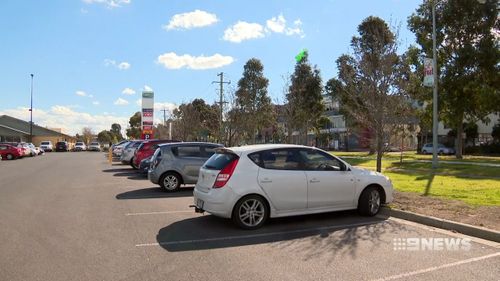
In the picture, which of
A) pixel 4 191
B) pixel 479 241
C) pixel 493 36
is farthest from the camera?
pixel 493 36

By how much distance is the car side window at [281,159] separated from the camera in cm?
901

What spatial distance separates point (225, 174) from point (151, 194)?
20.6ft

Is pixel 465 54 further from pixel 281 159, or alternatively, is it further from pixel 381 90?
pixel 281 159

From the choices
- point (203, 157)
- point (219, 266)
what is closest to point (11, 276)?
point (219, 266)

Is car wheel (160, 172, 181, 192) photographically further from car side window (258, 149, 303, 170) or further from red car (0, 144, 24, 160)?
red car (0, 144, 24, 160)

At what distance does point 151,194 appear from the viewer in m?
14.5

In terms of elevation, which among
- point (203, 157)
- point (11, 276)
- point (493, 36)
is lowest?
point (11, 276)

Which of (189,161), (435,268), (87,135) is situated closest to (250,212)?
(435,268)

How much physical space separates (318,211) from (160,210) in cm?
387

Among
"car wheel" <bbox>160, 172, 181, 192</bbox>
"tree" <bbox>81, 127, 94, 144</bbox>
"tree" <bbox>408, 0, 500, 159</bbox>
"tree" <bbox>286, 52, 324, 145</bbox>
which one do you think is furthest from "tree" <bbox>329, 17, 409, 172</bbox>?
"tree" <bbox>81, 127, 94, 144</bbox>

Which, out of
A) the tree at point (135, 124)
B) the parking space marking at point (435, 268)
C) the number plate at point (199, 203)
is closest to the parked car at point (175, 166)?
the number plate at point (199, 203)

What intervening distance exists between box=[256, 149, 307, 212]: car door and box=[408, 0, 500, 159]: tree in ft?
86.3

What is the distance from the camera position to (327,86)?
50.7m

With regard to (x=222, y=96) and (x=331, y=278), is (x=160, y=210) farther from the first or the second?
(x=222, y=96)
